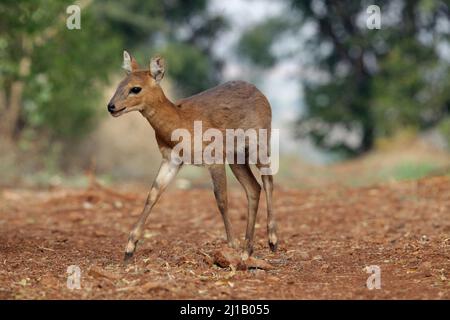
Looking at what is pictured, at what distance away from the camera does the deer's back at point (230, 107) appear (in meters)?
7.52

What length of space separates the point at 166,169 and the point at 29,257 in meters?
1.44

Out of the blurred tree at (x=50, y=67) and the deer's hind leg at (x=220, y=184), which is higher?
the blurred tree at (x=50, y=67)

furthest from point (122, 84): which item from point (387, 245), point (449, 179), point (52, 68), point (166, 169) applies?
point (52, 68)

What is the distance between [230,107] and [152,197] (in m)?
1.20

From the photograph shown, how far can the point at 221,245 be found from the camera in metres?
8.21

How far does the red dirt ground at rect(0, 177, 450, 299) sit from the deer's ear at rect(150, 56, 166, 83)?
5.21 ft

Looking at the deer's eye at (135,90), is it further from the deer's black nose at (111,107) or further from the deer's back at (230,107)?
the deer's back at (230,107)

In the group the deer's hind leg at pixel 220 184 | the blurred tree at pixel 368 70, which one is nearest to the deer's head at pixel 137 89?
the deer's hind leg at pixel 220 184

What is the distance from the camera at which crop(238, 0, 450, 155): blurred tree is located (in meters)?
20.5

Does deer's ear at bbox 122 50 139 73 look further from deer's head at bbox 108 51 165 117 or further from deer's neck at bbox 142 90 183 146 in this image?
deer's neck at bbox 142 90 183 146

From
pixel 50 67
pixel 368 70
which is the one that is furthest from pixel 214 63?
pixel 50 67

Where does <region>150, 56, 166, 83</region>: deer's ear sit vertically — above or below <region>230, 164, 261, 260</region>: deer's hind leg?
above

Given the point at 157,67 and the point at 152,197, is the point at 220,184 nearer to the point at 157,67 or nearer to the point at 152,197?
the point at 152,197

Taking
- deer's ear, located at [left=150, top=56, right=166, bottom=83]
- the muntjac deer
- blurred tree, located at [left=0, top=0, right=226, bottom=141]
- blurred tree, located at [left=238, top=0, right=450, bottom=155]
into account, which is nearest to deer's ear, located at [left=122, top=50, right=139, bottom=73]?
the muntjac deer
